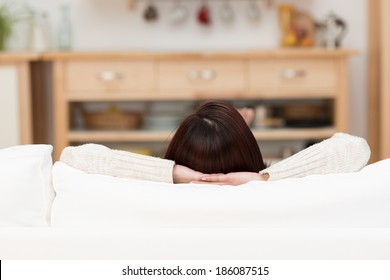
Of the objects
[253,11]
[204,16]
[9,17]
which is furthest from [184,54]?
[9,17]

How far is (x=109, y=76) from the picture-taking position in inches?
157

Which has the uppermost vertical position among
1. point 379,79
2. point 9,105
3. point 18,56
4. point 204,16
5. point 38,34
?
point 204,16

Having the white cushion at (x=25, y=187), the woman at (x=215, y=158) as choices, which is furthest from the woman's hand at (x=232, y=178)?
the white cushion at (x=25, y=187)

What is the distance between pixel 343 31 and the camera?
429cm

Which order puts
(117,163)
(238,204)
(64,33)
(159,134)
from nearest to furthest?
(238,204)
(117,163)
(159,134)
(64,33)

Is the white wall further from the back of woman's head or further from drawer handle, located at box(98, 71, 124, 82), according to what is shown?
the back of woman's head

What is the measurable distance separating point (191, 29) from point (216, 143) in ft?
10.3

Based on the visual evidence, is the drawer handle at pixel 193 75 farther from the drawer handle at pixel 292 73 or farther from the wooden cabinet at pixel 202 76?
the drawer handle at pixel 292 73

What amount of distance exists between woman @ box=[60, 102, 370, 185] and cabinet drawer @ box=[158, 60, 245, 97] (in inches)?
96.8

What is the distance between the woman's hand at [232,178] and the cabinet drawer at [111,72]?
2623 mm

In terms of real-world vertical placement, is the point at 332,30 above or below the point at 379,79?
above

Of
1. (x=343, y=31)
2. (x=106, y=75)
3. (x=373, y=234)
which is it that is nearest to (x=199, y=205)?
(x=373, y=234)

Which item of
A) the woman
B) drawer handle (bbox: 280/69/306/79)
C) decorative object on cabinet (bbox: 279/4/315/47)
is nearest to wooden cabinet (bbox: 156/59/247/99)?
drawer handle (bbox: 280/69/306/79)

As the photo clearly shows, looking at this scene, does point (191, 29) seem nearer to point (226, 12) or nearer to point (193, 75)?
point (226, 12)
